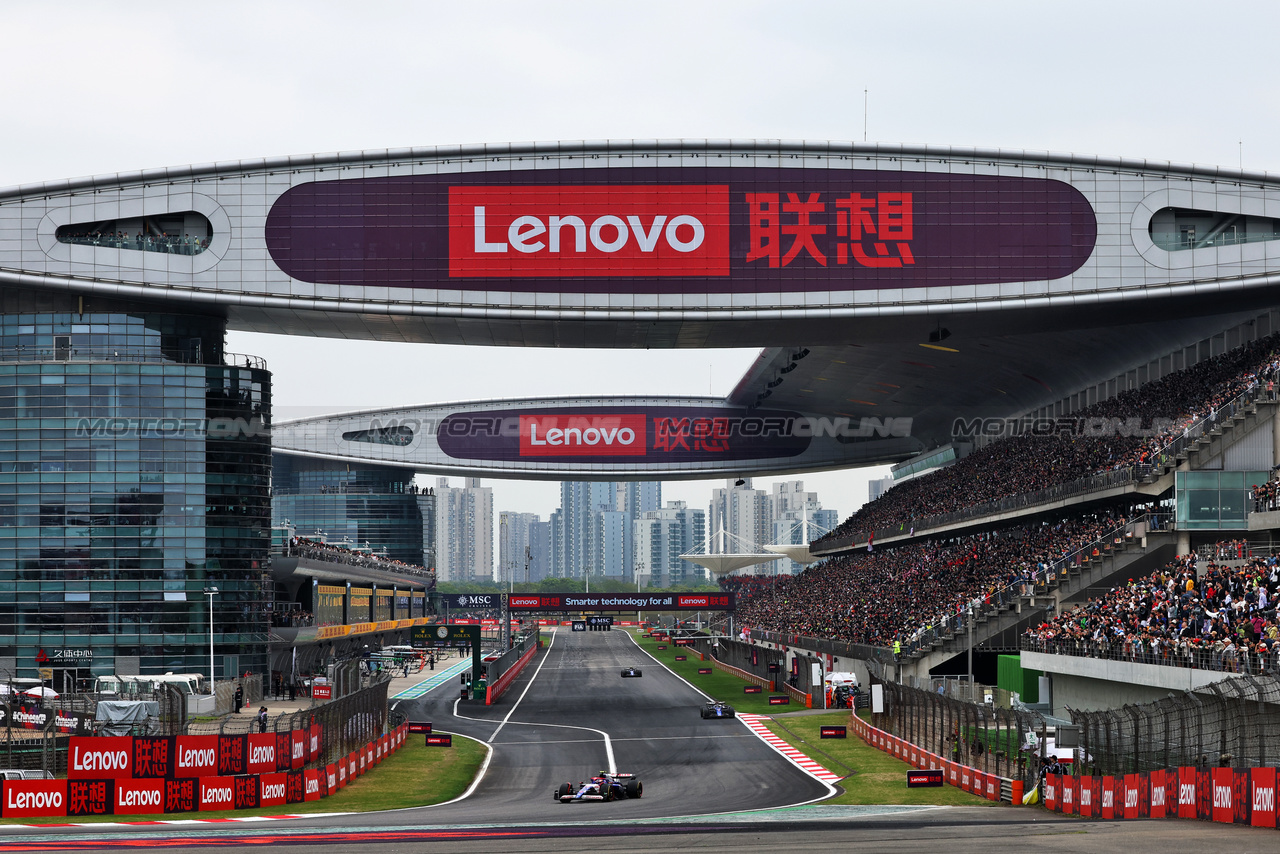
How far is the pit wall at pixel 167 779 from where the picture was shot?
26.9 metres

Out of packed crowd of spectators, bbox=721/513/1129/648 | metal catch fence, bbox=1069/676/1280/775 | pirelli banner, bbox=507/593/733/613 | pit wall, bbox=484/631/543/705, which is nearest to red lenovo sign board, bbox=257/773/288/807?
metal catch fence, bbox=1069/676/1280/775

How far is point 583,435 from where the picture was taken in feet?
296

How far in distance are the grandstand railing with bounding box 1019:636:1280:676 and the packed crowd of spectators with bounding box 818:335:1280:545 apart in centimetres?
952

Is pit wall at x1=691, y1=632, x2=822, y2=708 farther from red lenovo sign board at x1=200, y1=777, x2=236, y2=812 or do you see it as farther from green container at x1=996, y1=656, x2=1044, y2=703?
red lenovo sign board at x1=200, y1=777, x2=236, y2=812

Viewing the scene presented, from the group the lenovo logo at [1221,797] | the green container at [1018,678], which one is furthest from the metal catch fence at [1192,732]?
the green container at [1018,678]

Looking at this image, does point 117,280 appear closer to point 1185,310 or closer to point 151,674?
point 151,674

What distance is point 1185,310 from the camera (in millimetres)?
47625

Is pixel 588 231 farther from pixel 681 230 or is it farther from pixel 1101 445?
pixel 1101 445

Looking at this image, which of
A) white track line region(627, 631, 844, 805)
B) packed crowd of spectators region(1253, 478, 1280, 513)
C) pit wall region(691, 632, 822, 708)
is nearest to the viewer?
white track line region(627, 631, 844, 805)

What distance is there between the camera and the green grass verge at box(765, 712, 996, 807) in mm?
30969

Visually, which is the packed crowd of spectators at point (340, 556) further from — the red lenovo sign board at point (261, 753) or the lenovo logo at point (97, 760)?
the lenovo logo at point (97, 760)

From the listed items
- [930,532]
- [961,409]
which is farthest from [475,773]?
[961,409]

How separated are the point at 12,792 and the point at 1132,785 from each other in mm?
22490

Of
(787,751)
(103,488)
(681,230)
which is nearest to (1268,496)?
(787,751)
